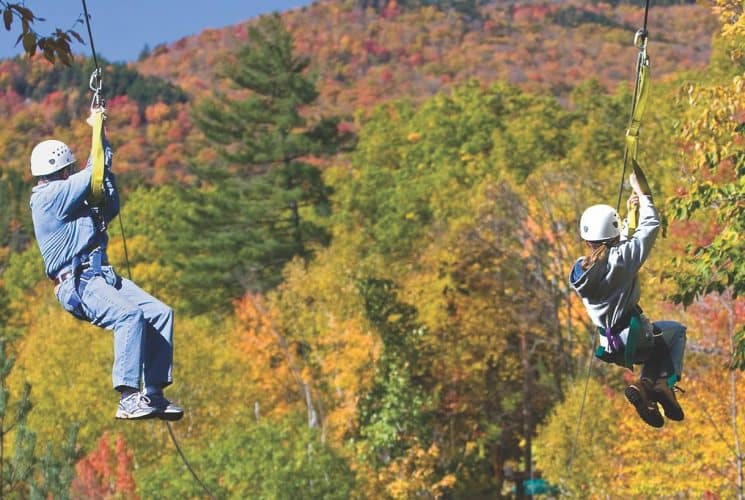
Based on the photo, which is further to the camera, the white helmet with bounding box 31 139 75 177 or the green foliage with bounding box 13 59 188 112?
the green foliage with bounding box 13 59 188 112

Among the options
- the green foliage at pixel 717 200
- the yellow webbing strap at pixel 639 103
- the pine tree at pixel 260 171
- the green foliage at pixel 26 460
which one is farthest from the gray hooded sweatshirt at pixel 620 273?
the pine tree at pixel 260 171

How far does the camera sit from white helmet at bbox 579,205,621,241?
7.45 meters

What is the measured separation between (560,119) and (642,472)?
37872 mm

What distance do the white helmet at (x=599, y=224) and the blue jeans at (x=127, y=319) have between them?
266 centimetres

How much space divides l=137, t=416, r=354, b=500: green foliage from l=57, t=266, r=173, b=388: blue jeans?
1947 centimetres

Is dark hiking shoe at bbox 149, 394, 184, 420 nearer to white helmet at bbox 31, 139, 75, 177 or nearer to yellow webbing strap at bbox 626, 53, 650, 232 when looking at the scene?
white helmet at bbox 31, 139, 75, 177

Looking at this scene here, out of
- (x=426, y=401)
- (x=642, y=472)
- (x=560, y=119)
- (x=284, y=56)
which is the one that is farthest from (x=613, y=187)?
(x=560, y=119)

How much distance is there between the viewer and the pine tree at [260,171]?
158 feet

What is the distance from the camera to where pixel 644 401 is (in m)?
8.03

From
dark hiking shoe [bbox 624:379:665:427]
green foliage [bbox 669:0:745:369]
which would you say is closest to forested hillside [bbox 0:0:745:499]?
green foliage [bbox 669:0:745:369]

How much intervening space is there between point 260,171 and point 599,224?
148 feet

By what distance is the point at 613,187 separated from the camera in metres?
38.5

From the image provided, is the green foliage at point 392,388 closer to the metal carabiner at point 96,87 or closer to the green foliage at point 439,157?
the green foliage at point 439,157

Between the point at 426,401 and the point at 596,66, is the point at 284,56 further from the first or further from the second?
the point at 596,66
